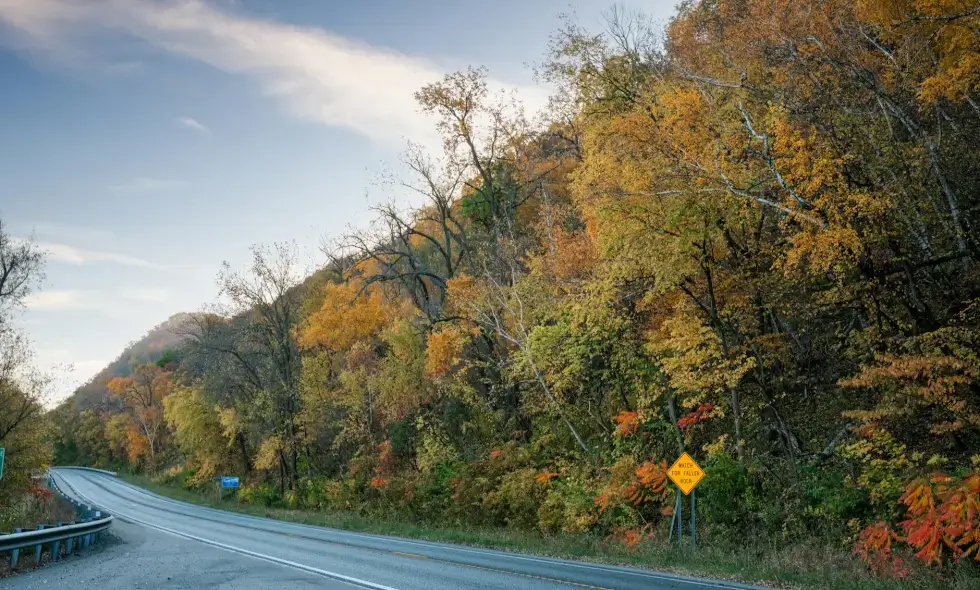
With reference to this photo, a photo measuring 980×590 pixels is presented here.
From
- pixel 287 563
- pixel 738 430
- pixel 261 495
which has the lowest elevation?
pixel 261 495

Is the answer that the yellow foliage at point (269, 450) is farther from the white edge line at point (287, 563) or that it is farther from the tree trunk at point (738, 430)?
the tree trunk at point (738, 430)

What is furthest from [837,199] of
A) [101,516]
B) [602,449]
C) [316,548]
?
[101,516]

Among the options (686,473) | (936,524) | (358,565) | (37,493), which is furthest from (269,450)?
(936,524)

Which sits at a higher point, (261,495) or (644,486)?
(644,486)

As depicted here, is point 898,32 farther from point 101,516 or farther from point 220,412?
point 220,412

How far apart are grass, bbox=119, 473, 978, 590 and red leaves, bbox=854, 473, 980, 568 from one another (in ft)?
1.07

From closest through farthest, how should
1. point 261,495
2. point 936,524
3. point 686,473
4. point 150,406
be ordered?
point 936,524, point 686,473, point 261,495, point 150,406

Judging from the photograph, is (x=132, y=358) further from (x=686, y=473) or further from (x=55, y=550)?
(x=686, y=473)

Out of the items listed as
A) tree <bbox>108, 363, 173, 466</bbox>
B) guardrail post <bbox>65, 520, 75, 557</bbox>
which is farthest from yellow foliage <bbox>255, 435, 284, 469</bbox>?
tree <bbox>108, 363, 173, 466</bbox>

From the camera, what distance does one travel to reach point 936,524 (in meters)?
9.33

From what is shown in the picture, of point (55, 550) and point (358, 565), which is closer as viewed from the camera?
point (358, 565)

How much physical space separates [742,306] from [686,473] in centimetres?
476

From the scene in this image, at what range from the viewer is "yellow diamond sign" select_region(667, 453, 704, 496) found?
13367 millimetres

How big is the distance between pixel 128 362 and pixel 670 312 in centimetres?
17501
